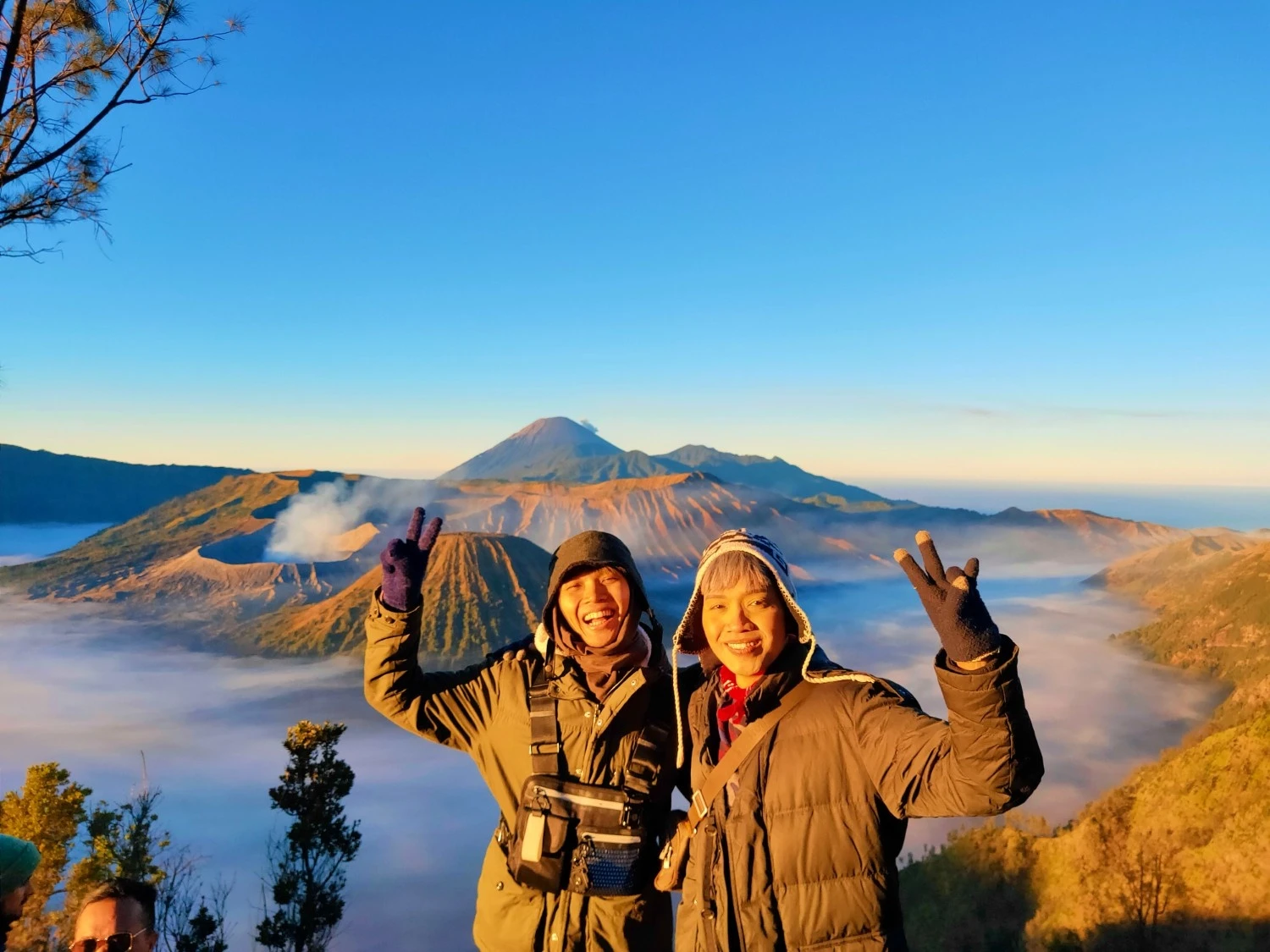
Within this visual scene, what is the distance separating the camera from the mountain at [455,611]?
113 m

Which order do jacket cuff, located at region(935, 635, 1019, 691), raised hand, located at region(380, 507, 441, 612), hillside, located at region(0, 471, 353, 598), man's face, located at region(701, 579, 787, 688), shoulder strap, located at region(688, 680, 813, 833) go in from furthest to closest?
hillside, located at region(0, 471, 353, 598) → raised hand, located at region(380, 507, 441, 612) → man's face, located at region(701, 579, 787, 688) → shoulder strap, located at region(688, 680, 813, 833) → jacket cuff, located at region(935, 635, 1019, 691)

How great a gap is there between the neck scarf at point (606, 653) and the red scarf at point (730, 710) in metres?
0.40

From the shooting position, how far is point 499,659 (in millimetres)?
3369

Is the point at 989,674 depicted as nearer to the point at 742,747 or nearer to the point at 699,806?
the point at 742,747

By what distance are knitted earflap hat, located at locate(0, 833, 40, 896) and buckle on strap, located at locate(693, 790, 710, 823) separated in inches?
110

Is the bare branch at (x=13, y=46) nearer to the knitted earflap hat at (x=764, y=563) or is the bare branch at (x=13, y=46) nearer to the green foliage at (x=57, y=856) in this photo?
the knitted earflap hat at (x=764, y=563)

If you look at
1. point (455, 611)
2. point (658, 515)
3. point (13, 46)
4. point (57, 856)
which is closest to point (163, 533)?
point (455, 611)

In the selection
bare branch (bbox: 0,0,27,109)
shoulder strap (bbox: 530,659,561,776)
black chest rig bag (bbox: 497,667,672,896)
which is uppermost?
bare branch (bbox: 0,0,27,109)

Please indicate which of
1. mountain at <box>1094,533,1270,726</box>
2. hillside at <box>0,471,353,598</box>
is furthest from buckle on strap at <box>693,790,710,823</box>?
hillside at <box>0,471,353,598</box>

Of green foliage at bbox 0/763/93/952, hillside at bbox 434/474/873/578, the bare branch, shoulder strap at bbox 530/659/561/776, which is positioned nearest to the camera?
shoulder strap at bbox 530/659/561/776

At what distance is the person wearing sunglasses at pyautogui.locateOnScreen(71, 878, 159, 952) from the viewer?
304 centimetres

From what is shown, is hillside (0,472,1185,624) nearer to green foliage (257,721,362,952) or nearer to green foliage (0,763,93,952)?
green foliage (257,721,362,952)

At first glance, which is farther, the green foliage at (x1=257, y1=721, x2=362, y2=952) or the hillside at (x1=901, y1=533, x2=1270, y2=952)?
the green foliage at (x1=257, y1=721, x2=362, y2=952)

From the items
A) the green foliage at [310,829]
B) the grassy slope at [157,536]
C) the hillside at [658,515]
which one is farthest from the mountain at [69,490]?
the green foliage at [310,829]
